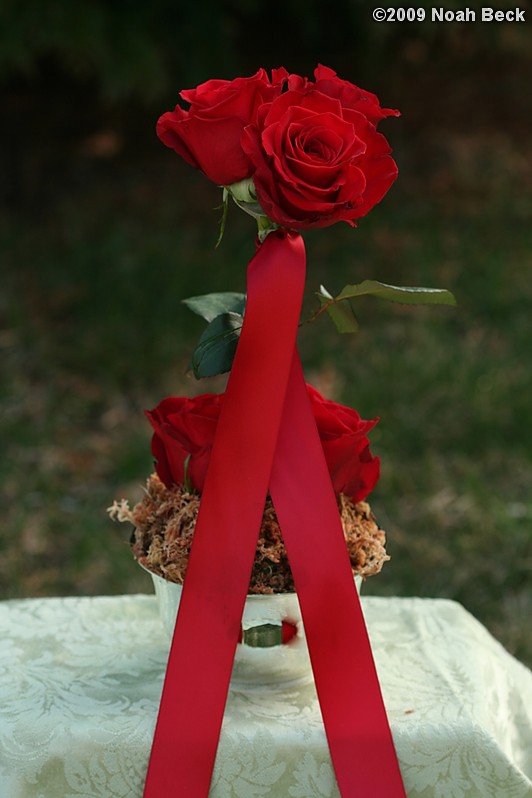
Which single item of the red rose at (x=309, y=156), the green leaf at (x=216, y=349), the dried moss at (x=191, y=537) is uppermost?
the red rose at (x=309, y=156)

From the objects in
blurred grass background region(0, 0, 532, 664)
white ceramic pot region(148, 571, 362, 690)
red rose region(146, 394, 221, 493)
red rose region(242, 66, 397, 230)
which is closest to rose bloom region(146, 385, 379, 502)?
red rose region(146, 394, 221, 493)

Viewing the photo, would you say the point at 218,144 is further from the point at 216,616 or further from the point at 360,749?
the point at 360,749

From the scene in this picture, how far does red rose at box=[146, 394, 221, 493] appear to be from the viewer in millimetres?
1203

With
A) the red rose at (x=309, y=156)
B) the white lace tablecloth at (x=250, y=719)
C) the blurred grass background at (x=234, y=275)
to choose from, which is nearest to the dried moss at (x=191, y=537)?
the white lace tablecloth at (x=250, y=719)

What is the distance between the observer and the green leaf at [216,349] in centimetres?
118

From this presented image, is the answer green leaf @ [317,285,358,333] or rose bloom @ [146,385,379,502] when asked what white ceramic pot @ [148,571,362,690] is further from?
green leaf @ [317,285,358,333]

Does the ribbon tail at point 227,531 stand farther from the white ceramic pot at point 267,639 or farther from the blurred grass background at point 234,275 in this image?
the blurred grass background at point 234,275

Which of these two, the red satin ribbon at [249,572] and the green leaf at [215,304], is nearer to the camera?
the red satin ribbon at [249,572]

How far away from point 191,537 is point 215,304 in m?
0.28

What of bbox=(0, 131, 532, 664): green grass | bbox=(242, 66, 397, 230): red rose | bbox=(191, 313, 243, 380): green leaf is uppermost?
bbox=(0, 131, 532, 664): green grass

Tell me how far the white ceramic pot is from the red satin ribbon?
0.04 metres

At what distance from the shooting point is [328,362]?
12.0 ft

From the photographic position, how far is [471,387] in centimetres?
348

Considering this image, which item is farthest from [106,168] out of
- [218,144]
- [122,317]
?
[218,144]
